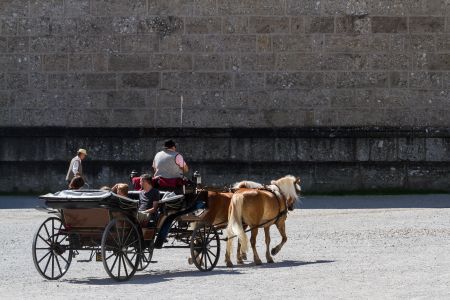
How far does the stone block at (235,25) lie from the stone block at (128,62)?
1.72 meters

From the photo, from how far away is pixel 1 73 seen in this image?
80.6 ft

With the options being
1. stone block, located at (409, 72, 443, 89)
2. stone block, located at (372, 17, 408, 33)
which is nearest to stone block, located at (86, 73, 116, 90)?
stone block, located at (372, 17, 408, 33)

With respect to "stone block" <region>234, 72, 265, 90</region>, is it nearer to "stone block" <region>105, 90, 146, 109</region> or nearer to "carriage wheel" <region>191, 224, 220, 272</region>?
"stone block" <region>105, 90, 146, 109</region>

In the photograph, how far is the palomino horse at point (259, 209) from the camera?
1491 centimetres

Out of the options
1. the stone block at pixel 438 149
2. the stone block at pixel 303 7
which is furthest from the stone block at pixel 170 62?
the stone block at pixel 438 149

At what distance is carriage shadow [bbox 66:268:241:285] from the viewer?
43.0 ft

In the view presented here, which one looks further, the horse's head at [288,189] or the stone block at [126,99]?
the stone block at [126,99]

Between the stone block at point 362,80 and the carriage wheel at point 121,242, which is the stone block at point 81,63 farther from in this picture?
the carriage wheel at point 121,242

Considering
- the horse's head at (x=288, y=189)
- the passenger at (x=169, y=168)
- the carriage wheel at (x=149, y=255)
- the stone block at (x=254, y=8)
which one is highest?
the stone block at (x=254, y=8)

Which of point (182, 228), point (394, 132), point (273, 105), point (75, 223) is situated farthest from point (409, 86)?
point (75, 223)

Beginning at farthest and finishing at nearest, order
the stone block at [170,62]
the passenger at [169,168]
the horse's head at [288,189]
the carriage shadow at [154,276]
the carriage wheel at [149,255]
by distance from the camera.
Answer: the stone block at [170,62] < the horse's head at [288,189] < the passenger at [169,168] < the carriage wheel at [149,255] < the carriage shadow at [154,276]

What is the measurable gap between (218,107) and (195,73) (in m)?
0.84

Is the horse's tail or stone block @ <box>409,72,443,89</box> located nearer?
the horse's tail

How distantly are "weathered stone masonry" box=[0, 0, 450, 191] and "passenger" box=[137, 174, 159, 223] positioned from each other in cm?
931
